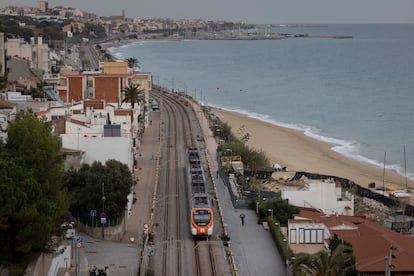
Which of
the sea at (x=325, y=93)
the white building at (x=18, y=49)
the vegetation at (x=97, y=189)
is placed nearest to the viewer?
the vegetation at (x=97, y=189)

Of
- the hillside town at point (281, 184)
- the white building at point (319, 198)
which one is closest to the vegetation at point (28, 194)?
the hillside town at point (281, 184)

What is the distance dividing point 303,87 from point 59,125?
237 ft

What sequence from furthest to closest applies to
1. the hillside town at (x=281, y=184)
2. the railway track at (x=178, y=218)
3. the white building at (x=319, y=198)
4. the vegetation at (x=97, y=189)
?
the white building at (x=319, y=198), the vegetation at (x=97, y=189), the railway track at (x=178, y=218), the hillside town at (x=281, y=184)

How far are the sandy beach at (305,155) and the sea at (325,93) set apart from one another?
1.60 metres

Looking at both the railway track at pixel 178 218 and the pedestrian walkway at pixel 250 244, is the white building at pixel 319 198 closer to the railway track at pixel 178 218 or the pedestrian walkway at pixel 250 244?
the pedestrian walkway at pixel 250 244

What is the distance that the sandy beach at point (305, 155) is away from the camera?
4716cm

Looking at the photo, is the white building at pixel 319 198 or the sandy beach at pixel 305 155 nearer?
the white building at pixel 319 198

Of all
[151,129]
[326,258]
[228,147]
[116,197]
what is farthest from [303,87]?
[326,258]

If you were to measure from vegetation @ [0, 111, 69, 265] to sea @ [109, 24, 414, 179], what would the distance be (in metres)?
32.1

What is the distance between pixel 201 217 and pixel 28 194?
8854 mm

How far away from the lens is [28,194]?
18922 millimetres

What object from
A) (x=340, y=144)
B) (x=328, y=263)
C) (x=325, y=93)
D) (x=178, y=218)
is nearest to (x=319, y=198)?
(x=178, y=218)

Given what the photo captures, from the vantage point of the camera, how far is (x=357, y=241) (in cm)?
2403

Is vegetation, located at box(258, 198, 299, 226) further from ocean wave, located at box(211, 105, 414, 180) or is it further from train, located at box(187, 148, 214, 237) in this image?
ocean wave, located at box(211, 105, 414, 180)
